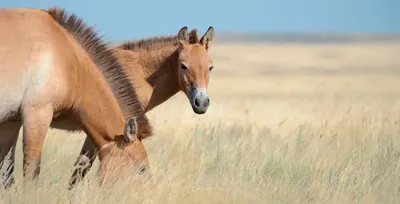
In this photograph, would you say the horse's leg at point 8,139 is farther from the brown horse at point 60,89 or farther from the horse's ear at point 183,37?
the horse's ear at point 183,37

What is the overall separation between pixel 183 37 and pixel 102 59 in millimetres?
1658

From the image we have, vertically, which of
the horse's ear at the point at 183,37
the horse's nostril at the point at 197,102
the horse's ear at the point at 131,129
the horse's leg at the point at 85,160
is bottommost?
the horse's leg at the point at 85,160

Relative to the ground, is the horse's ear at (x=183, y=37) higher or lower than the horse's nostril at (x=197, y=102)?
higher

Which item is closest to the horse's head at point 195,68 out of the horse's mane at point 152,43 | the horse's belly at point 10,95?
the horse's mane at point 152,43

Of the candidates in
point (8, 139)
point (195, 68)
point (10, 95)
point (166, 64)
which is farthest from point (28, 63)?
point (166, 64)

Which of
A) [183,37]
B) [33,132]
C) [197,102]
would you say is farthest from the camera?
[183,37]

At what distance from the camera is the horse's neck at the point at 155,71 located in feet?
30.8

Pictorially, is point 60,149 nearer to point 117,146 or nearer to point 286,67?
point 117,146

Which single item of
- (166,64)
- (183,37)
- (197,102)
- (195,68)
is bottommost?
(197,102)

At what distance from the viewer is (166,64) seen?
31.0 ft

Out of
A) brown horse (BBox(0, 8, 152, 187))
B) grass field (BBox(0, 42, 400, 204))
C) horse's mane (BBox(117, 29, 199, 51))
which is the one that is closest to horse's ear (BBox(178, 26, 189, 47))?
horse's mane (BBox(117, 29, 199, 51))

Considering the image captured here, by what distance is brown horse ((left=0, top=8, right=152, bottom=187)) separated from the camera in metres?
7.07

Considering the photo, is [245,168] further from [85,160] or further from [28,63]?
[28,63]

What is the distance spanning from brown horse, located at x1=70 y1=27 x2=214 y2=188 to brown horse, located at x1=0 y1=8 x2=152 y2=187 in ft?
4.42
